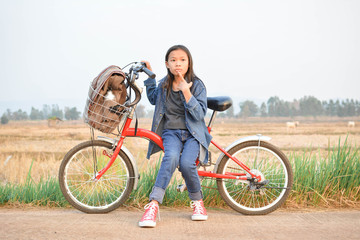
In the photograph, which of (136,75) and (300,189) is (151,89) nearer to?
(136,75)

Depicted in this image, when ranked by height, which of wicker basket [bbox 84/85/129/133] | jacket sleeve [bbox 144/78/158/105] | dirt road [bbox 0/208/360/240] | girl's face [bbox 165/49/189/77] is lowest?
dirt road [bbox 0/208/360/240]

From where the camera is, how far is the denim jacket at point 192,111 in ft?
12.0

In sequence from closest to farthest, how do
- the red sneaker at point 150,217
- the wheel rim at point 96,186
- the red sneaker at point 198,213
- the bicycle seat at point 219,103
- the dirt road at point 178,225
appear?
A: the dirt road at point 178,225
the red sneaker at point 150,217
the red sneaker at point 198,213
the bicycle seat at point 219,103
the wheel rim at point 96,186

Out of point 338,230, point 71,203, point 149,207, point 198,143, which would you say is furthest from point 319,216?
point 71,203

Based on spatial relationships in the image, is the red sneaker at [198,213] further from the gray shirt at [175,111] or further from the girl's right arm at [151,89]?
the girl's right arm at [151,89]

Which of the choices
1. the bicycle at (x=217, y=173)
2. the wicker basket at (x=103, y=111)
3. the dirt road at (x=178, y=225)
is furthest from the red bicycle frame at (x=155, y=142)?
the dirt road at (x=178, y=225)

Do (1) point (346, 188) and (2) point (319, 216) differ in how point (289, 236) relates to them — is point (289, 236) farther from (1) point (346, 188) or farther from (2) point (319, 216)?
(1) point (346, 188)

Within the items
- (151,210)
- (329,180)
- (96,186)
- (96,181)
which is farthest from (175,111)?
(329,180)

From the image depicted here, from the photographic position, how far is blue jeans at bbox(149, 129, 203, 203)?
3619 millimetres

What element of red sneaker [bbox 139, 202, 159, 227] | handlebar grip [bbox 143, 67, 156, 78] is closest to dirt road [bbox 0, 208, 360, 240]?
red sneaker [bbox 139, 202, 159, 227]

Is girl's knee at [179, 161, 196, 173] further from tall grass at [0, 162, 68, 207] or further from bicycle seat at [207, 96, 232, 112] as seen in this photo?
tall grass at [0, 162, 68, 207]

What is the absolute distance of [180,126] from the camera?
12.4ft

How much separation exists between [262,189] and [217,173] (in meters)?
0.49

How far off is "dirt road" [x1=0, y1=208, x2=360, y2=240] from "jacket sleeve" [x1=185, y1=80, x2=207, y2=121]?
3.28 feet
